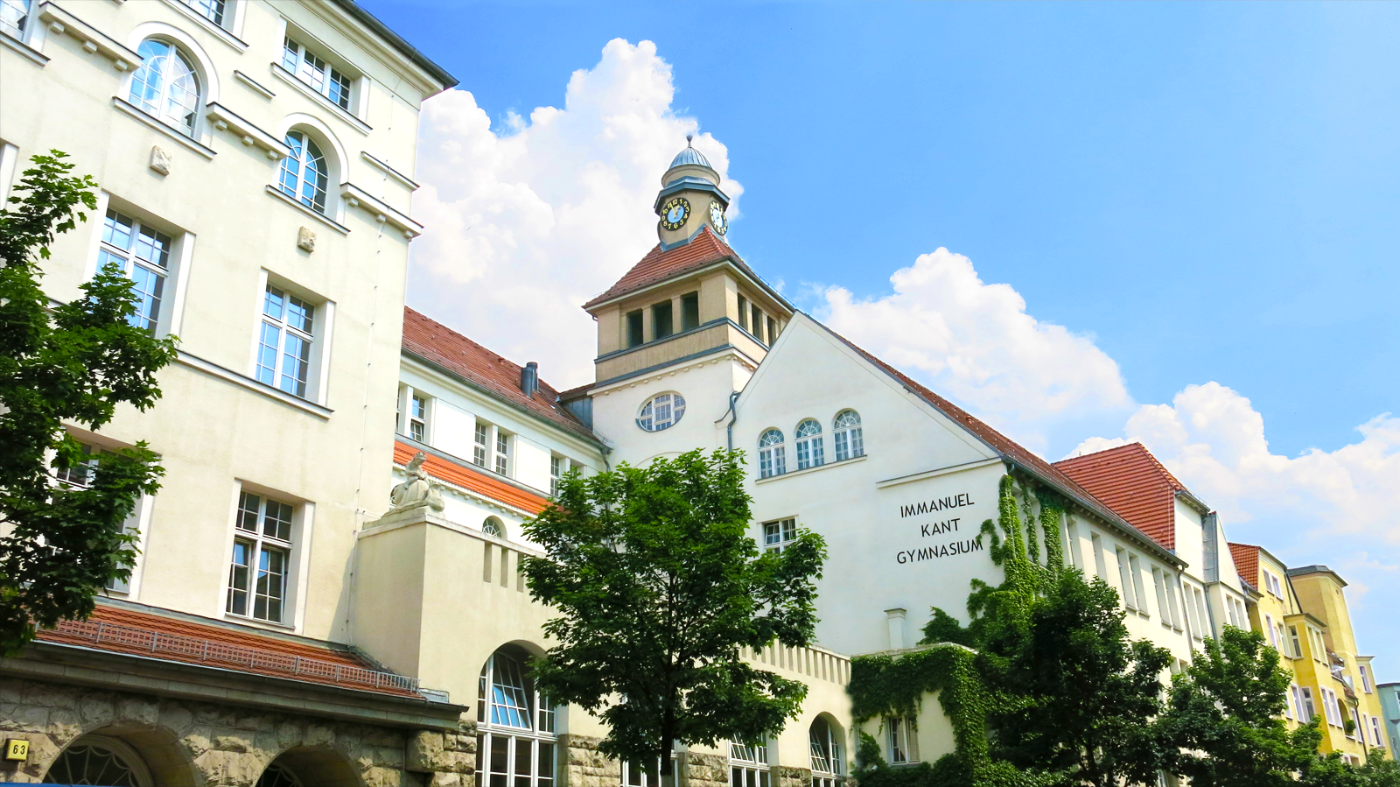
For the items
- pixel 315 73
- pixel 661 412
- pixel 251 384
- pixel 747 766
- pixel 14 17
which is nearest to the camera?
pixel 14 17

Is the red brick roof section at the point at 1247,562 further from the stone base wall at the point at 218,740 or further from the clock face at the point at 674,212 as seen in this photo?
the stone base wall at the point at 218,740

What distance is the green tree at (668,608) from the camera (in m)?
16.5

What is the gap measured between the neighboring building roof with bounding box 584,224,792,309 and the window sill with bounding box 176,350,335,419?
75.6 feet

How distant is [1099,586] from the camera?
24.8 metres

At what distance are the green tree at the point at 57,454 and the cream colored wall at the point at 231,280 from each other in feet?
19.6

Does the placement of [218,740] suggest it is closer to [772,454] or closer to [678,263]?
[772,454]

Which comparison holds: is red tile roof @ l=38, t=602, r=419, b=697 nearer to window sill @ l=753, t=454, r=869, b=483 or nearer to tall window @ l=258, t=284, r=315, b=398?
tall window @ l=258, t=284, r=315, b=398

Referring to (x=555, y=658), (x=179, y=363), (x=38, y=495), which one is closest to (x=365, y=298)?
(x=179, y=363)

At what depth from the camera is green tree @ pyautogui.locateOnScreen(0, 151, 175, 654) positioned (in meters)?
10.0

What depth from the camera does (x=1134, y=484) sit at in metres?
45.7

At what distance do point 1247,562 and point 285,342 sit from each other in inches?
1924

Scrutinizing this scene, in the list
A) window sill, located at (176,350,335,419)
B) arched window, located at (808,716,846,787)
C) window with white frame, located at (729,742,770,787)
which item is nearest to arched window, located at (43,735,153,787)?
window sill, located at (176,350,335,419)

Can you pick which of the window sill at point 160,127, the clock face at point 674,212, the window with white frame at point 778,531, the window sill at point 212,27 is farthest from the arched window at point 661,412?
the window sill at point 160,127

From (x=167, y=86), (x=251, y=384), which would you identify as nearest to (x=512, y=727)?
(x=251, y=384)
